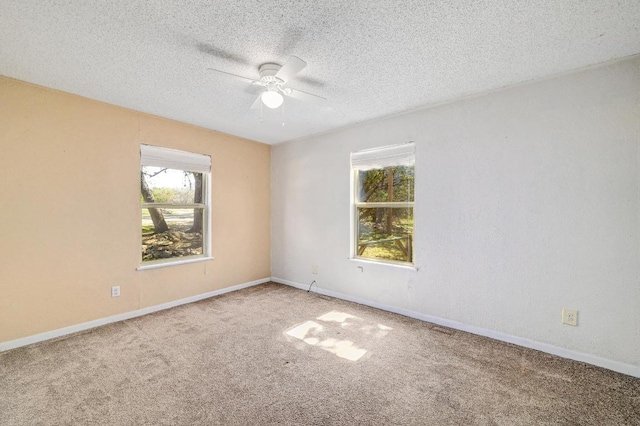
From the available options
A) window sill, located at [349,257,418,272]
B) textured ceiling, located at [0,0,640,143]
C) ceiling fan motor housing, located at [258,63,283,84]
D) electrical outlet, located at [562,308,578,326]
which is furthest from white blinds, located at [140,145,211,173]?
electrical outlet, located at [562,308,578,326]

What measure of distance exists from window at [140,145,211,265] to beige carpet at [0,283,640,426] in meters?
1.02

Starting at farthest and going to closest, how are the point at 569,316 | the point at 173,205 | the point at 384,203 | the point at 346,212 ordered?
the point at 346,212, the point at 173,205, the point at 384,203, the point at 569,316

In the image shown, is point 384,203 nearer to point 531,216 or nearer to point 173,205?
point 531,216

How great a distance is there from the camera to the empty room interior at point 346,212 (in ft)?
5.67

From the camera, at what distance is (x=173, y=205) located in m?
3.64

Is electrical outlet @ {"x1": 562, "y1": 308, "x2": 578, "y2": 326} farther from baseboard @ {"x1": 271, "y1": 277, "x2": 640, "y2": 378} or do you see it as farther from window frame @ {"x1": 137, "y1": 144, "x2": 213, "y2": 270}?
window frame @ {"x1": 137, "y1": 144, "x2": 213, "y2": 270}

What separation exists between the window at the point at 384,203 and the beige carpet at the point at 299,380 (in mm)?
969

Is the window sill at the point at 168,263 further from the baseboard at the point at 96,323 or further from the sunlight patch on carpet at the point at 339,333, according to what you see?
the sunlight patch on carpet at the point at 339,333

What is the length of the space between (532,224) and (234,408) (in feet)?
9.09

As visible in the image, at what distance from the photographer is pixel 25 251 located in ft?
8.30

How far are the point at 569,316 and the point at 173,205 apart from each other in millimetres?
4319

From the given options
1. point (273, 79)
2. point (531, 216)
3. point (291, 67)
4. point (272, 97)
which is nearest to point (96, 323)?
point (272, 97)

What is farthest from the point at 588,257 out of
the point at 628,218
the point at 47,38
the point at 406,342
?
the point at 47,38

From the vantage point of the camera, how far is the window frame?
3342 millimetres
